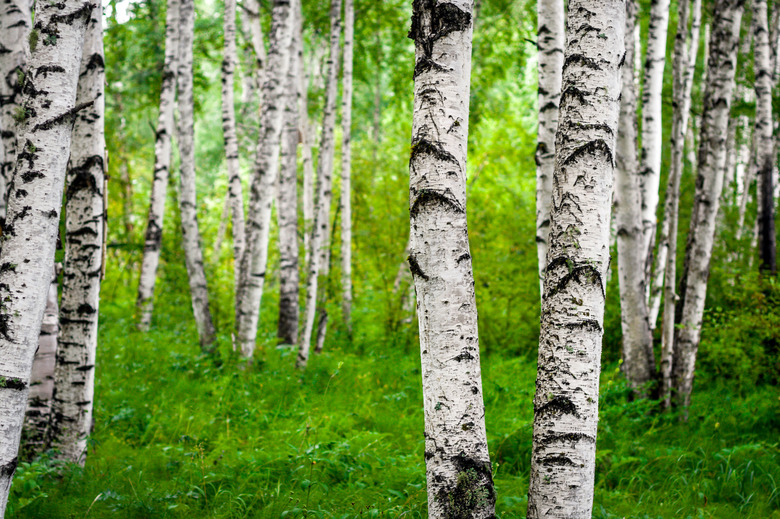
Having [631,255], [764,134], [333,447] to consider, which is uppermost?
[764,134]

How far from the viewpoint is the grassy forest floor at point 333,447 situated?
316 cm

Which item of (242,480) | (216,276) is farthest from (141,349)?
(242,480)

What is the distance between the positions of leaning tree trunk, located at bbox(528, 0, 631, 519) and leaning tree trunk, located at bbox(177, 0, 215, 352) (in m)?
5.78

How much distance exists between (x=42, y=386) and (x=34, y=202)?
2.18 m

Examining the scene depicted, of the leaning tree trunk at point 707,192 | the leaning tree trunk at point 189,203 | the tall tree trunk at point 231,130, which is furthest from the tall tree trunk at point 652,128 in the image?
the tall tree trunk at point 231,130

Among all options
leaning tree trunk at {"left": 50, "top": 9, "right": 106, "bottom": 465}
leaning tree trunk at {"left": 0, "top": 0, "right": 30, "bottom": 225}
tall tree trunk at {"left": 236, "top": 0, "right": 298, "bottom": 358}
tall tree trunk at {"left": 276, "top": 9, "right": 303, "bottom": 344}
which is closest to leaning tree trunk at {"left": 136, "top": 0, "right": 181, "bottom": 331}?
tall tree trunk at {"left": 276, "top": 9, "right": 303, "bottom": 344}

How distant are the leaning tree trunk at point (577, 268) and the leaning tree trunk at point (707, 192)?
339cm

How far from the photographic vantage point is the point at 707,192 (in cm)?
507

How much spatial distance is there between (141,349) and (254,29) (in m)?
5.07

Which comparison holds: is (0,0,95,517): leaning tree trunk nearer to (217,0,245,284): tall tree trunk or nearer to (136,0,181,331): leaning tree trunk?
(217,0,245,284): tall tree trunk

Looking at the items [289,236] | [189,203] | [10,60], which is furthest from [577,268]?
[289,236]

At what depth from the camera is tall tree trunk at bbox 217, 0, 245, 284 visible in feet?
26.8

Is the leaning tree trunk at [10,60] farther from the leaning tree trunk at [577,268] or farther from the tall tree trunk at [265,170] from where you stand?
the leaning tree trunk at [577,268]

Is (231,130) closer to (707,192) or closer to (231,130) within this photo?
(231,130)
